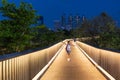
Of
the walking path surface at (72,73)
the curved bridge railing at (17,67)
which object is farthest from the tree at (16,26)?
the curved bridge railing at (17,67)

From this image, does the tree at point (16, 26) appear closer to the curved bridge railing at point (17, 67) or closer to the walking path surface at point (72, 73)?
the walking path surface at point (72, 73)

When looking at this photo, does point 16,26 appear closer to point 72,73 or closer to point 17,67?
point 72,73

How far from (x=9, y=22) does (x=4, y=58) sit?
52976mm

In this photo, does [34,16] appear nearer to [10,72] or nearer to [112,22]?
A: [112,22]

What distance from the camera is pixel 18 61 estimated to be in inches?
496

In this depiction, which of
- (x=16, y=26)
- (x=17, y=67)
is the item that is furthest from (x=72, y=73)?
Answer: (x=16, y=26)

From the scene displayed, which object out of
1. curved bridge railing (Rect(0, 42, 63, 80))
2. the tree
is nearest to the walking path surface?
curved bridge railing (Rect(0, 42, 63, 80))

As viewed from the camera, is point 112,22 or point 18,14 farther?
point 112,22

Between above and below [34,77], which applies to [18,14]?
above

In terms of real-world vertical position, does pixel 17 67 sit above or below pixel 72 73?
above

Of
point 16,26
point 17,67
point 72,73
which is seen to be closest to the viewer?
point 17,67

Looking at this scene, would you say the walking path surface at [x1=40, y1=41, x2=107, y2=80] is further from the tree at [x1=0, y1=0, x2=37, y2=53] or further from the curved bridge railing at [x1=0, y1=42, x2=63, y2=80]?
the tree at [x1=0, y1=0, x2=37, y2=53]

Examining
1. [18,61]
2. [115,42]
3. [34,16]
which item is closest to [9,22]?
[34,16]

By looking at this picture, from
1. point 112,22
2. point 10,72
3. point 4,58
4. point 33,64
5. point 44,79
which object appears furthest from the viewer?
point 112,22
